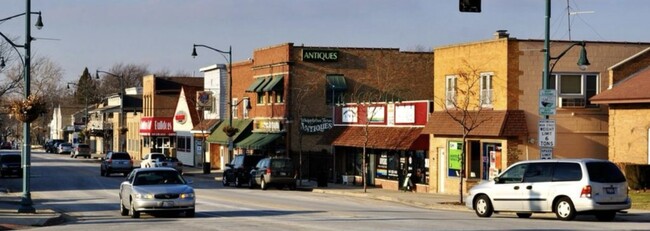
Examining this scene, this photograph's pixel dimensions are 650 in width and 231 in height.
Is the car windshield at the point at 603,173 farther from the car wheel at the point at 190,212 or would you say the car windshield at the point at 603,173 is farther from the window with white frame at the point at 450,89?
the window with white frame at the point at 450,89

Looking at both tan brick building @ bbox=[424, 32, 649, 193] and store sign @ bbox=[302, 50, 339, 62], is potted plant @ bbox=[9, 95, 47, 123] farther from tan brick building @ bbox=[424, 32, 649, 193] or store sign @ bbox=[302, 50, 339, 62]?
store sign @ bbox=[302, 50, 339, 62]

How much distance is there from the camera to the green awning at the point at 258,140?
192 ft

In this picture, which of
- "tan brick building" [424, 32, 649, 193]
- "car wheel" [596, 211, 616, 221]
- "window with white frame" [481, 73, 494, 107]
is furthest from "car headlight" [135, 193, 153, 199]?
"window with white frame" [481, 73, 494, 107]

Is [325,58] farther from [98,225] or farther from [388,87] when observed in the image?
[98,225]

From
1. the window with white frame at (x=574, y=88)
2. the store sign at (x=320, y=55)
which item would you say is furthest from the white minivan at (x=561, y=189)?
the store sign at (x=320, y=55)

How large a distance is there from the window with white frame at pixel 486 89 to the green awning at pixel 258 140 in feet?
70.0

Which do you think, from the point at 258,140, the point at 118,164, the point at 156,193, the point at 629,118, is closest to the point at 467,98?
the point at 629,118

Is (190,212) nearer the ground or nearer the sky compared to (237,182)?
nearer the sky

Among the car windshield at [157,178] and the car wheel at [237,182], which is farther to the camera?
the car wheel at [237,182]

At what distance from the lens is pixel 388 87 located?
58031 mm

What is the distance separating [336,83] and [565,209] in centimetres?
3345

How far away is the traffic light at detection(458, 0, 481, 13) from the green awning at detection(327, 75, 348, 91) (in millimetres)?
35883

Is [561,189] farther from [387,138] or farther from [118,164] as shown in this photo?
[118,164]

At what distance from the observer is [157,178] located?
2784cm
